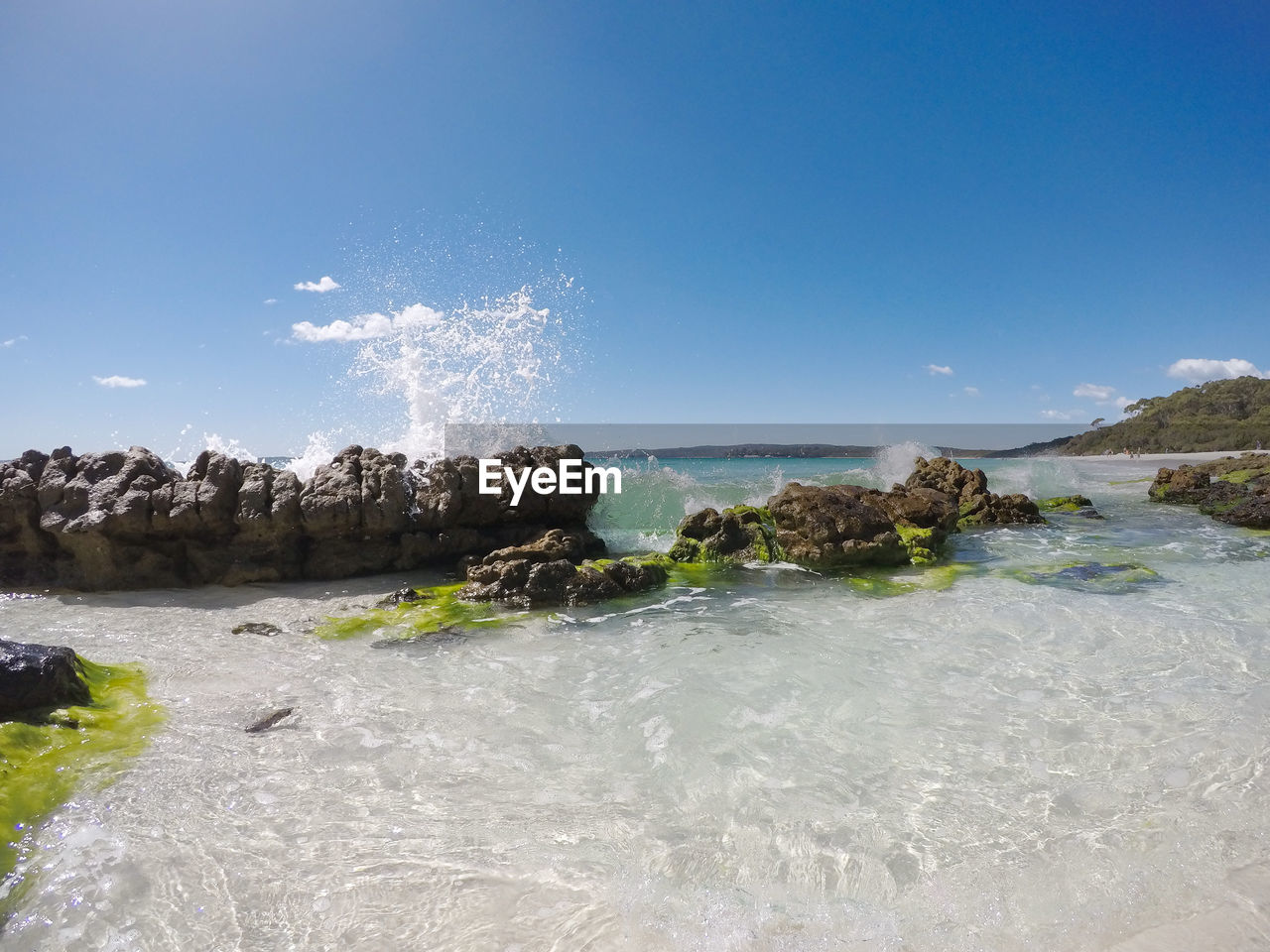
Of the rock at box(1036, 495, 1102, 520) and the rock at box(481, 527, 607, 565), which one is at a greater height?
the rock at box(481, 527, 607, 565)

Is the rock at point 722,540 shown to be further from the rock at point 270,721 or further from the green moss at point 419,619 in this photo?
the rock at point 270,721

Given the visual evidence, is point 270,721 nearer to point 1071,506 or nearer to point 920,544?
point 920,544

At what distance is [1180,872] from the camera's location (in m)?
3.28

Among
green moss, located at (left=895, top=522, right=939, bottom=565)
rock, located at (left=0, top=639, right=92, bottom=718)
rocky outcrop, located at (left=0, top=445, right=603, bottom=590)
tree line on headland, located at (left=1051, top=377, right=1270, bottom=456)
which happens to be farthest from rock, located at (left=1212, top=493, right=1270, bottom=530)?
tree line on headland, located at (left=1051, top=377, right=1270, bottom=456)

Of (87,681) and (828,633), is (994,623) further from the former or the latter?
(87,681)

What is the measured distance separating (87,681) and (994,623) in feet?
29.7

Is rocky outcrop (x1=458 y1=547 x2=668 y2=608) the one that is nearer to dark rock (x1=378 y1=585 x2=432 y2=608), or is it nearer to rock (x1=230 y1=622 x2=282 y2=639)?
dark rock (x1=378 y1=585 x2=432 y2=608)

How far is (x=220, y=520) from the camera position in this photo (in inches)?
383

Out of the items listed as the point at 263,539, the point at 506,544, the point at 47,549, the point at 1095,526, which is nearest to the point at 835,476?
the point at 1095,526

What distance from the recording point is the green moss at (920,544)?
11.4 metres

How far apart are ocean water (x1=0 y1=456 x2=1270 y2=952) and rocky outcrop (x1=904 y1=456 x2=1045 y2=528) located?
9.22 metres

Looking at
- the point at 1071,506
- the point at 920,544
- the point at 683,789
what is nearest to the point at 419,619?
the point at 683,789

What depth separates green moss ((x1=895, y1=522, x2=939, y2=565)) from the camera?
37.5 ft

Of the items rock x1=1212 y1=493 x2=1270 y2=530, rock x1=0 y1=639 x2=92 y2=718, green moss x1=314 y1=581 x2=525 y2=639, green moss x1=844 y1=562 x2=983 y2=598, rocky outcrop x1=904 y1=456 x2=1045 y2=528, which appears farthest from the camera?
rocky outcrop x1=904 y1=456 x2=1045 y2=528
